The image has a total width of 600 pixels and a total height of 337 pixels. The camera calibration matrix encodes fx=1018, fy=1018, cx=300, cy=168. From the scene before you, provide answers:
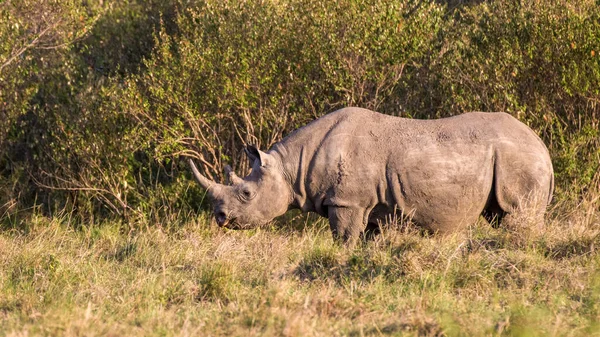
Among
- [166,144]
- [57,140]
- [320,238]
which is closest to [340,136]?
[320,238]

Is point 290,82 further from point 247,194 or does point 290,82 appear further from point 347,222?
point 347,222

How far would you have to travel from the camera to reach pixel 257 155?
10336 millimetres

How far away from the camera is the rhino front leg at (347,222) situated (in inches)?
385

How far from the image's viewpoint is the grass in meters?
6.98

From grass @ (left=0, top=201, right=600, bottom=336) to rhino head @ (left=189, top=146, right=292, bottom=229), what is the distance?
267mm

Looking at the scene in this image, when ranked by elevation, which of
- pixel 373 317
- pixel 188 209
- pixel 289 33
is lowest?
pixel 188 209

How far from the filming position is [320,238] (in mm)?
10422

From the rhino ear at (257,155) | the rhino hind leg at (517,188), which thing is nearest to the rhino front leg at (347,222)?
the rhino ear at (257,155)

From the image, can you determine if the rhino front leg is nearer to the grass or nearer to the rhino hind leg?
the grass

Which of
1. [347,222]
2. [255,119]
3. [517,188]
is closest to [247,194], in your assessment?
[347,222]

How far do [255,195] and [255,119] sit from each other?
2392 mm

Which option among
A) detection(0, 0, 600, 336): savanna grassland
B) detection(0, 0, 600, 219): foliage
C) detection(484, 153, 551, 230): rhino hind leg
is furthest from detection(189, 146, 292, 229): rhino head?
detection(484, 153, 551, 230): rhino hind leg

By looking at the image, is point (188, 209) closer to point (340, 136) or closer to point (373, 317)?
point (340, 136)

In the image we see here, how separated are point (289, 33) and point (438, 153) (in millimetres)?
3114
